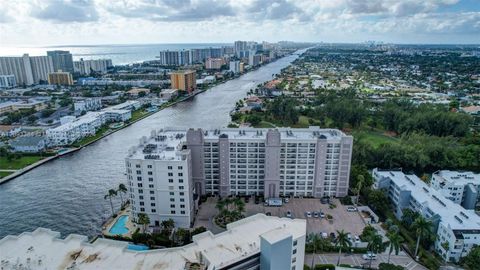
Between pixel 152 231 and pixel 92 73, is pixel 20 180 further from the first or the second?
pixel 92 73

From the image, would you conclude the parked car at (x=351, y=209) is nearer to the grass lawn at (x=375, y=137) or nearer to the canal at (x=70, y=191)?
the grass lawn at (x=375, y=137)

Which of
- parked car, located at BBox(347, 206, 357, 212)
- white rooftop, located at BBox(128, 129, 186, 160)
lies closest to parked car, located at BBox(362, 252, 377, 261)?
parked car, located at BBox(347, 206, 357, 212)

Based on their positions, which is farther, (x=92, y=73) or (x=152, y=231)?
(x=92, y=73)

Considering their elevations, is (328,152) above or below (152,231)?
above

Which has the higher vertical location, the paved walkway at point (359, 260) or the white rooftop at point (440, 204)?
the white rooftop at point (440, 204)

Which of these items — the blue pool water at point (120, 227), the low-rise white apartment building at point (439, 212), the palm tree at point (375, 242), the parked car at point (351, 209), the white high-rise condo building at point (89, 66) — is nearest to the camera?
the palm tree at point (375, 242)

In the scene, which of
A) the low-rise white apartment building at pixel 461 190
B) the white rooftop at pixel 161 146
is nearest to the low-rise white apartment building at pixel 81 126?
the white rooftop at pixel 161 146

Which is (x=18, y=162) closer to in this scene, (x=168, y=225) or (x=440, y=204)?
(x=168, y=225)

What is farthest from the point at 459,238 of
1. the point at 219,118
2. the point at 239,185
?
the point at 219,118
